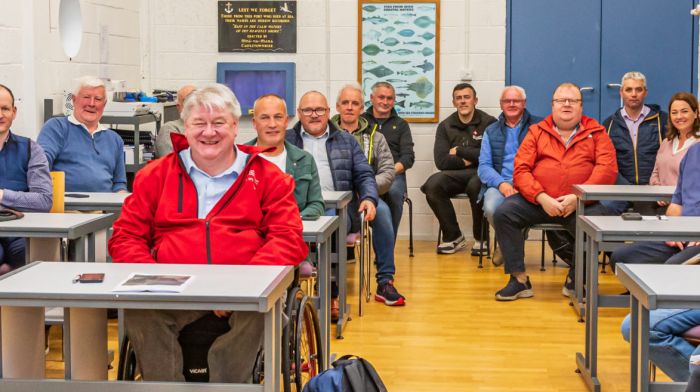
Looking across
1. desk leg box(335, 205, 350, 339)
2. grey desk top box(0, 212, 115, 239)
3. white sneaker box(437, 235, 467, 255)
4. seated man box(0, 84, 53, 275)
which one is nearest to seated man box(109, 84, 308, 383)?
grey desk top box(0, 212, 115, 239)

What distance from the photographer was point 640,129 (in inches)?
273

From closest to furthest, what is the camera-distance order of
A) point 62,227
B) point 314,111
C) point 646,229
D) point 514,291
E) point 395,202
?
point 62,227, point 646,229, point 314,111, point 514,291, point 395,202

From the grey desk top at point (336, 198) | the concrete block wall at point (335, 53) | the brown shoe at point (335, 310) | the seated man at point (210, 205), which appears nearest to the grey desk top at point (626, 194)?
the grey desk top at point (336, 198)

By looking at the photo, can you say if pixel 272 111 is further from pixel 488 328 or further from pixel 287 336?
pixel 287 336

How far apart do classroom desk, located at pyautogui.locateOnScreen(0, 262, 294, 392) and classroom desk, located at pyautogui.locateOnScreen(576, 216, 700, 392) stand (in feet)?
5.45

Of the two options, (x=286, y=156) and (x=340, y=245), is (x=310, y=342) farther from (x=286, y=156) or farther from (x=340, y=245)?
(x=340, y=245)

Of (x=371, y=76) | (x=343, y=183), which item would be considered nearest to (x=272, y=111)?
(x=343, y=183)

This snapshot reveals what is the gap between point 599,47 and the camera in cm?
802

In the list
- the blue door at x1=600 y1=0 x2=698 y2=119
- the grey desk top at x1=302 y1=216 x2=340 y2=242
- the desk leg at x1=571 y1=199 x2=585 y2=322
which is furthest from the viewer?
the blue door at x1=600 y1=0 x2=698 y2=119

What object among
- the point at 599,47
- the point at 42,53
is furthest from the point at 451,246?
the point at 42,53

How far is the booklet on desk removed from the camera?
8.82 feet

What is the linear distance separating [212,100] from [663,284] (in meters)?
1.54

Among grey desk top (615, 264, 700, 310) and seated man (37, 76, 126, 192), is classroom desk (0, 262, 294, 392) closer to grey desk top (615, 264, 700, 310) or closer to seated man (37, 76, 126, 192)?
grey desk top (615, 264, 700, 310)

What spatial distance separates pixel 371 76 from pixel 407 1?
66 cm
